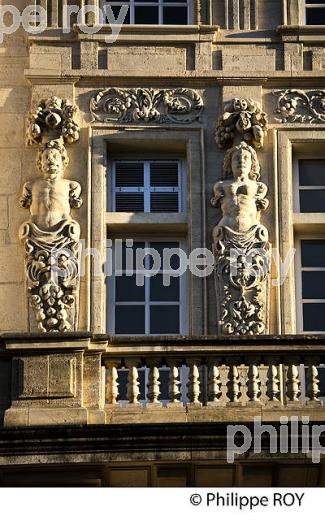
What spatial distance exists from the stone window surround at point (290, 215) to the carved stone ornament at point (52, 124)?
2.22m

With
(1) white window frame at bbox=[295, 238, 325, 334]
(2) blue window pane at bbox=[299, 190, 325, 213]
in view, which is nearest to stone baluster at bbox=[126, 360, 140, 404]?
(1) white window frame at bbox=[295, 238, 325, 334]

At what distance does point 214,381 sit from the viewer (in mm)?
19922

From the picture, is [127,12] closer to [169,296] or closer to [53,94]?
[53,94]

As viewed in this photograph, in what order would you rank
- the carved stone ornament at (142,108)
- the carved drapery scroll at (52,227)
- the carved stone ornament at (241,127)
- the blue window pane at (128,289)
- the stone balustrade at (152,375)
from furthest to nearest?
the carved stone ornament at (142,108)
the carved stone ornament at (241,127)
the blue window pane at (128,289)
the carved drapery scroll at (52,227)
the stone balustrade at (152,375)

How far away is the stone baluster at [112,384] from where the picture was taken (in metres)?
20.0

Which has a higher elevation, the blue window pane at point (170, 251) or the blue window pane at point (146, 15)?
the blue window pane at point (146, 15)

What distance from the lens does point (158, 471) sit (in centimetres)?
1941

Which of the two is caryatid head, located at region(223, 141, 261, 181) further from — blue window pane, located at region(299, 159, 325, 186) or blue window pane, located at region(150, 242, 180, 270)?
blue window pane, located at region(150, 242, 180, 270)

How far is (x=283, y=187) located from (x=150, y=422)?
339cm

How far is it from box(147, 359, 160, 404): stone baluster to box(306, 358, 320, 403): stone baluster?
147cm

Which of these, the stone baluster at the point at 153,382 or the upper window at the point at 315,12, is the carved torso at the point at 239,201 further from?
the upper window at the point at 315,12

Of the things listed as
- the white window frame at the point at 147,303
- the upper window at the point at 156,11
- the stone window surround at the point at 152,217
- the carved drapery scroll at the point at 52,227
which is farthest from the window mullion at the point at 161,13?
the white window frame at the point at 147,303

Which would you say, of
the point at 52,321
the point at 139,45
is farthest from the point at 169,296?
the point at 139,45

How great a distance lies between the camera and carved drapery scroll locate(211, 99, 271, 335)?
21.0 metres
